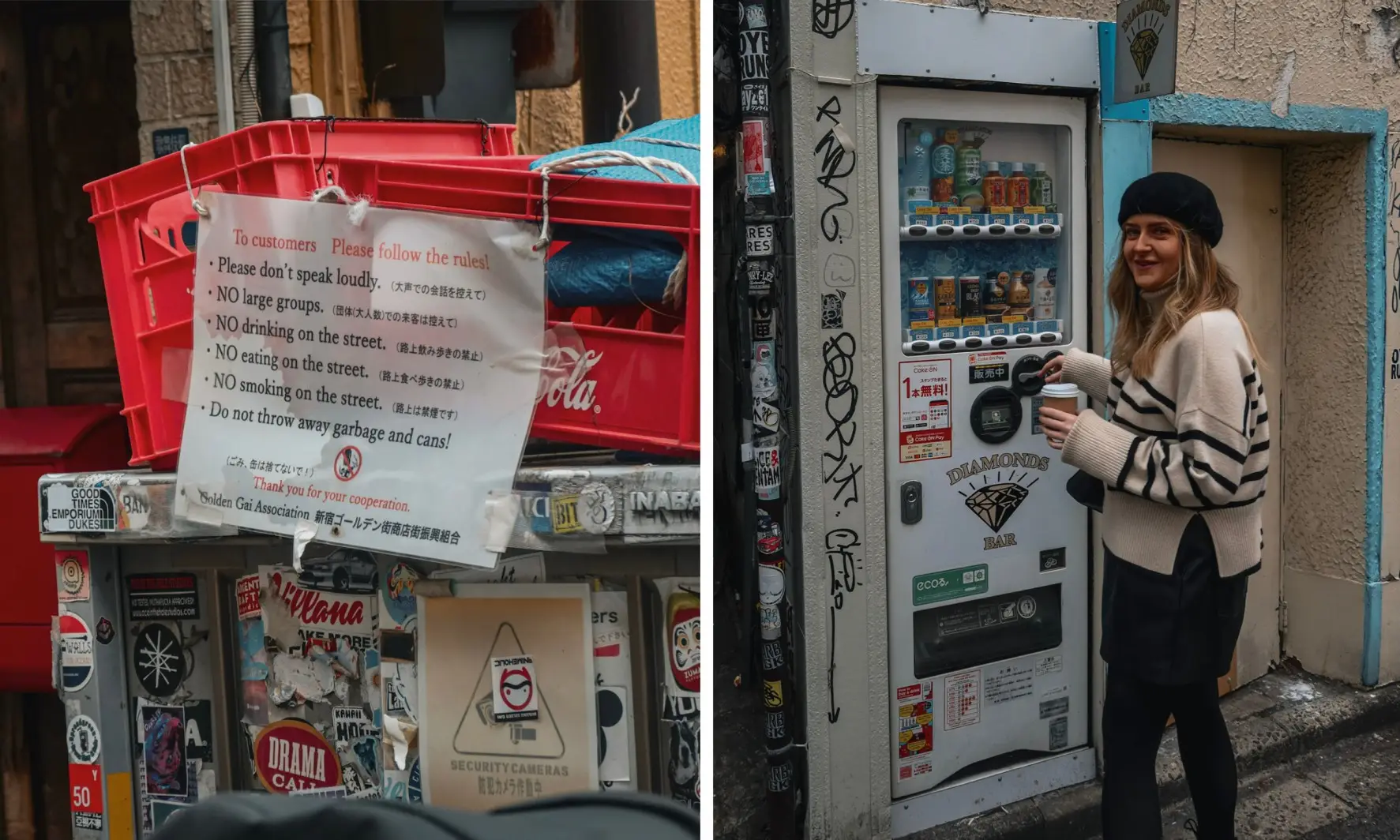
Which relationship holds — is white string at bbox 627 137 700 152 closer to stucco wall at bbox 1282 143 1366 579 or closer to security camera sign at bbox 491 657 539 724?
security camera sign at bbox 491 657 539 724

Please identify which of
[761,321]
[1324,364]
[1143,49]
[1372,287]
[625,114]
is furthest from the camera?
[1324,364]

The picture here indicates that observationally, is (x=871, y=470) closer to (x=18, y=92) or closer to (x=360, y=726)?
(x=360, y=726)

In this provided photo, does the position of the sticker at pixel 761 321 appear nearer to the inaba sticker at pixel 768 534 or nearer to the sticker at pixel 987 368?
the inaba sticker at pixel 768 534

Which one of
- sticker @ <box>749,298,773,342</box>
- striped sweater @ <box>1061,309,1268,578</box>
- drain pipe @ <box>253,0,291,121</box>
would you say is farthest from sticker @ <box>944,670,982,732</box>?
drain pipe @ <box>253,0,291,121</box>

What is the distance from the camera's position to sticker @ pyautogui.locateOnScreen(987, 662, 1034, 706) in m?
3.36

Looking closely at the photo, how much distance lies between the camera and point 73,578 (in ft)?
7.03

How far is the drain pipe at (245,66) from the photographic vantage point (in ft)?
12.3

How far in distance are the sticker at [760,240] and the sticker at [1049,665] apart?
161 cm

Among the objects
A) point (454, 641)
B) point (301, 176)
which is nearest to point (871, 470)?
point (454, 641)

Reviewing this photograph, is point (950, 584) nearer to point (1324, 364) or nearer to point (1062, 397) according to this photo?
point (1062, 397)

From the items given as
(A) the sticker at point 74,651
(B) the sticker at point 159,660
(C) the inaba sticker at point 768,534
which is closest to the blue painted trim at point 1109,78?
(C) the inaba sticker at point 768,534

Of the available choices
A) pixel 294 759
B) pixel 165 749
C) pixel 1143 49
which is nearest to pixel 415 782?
pixel 294 759

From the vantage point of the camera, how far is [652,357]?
6.79ft

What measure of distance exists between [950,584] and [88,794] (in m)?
2.25
